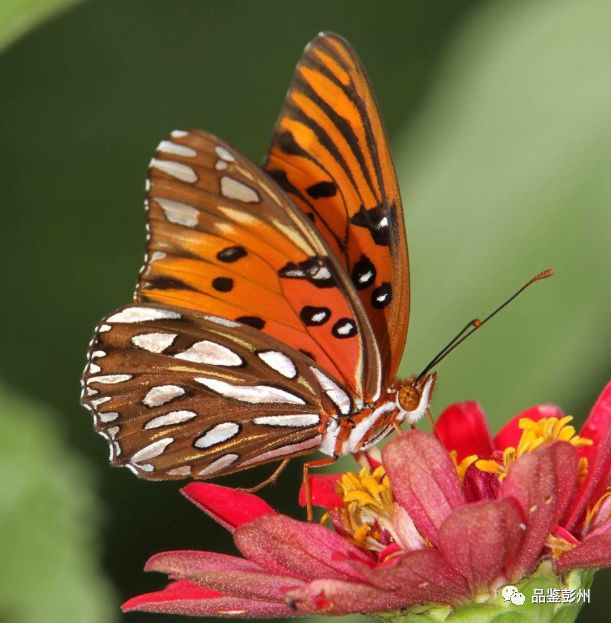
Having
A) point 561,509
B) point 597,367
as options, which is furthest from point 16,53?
point 561,509

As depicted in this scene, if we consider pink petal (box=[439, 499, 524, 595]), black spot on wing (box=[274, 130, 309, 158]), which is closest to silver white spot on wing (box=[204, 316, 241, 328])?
black spot on wing (box=[274, 130, 309, 158])

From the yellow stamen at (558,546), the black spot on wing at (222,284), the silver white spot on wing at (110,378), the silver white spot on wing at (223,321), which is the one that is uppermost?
the black spot on wing at (222,284)

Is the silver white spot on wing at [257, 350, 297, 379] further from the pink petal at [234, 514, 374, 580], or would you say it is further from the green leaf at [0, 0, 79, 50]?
the green leaf at [0, 0, 79, 50]

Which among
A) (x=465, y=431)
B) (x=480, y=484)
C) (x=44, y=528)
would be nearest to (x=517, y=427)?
(x=465, y=431)

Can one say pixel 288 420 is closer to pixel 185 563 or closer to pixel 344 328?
pixel 344 328

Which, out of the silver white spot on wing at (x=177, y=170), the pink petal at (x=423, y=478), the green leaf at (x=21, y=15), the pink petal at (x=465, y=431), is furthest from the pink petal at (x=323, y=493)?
the green leaf at (x=21, y=15)

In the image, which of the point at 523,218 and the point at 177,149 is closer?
the point at 177,149

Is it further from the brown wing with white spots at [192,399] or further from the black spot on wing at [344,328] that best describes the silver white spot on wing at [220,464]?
the black spot on wing at [344,328]
